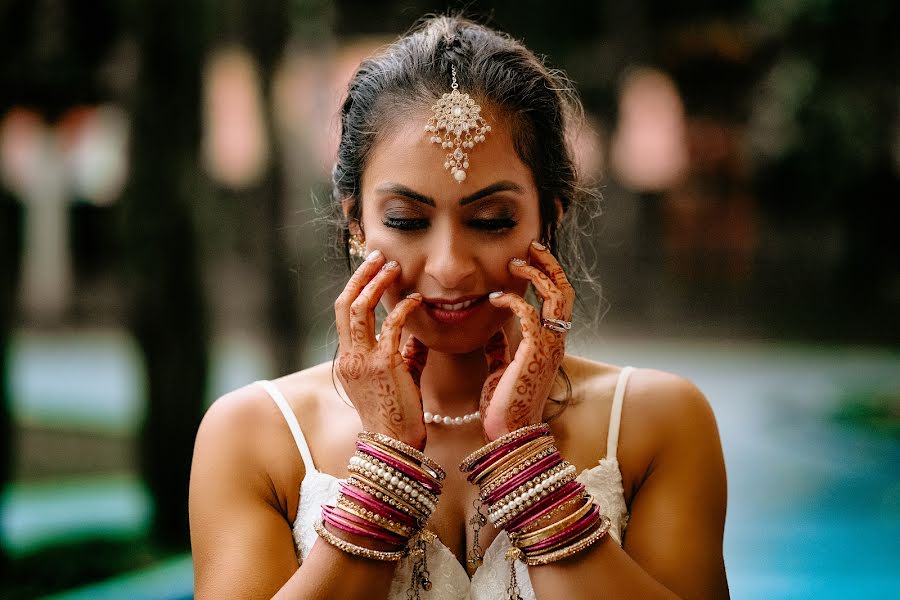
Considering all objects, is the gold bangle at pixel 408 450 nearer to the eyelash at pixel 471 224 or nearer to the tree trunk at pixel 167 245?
the eyelash at pixel 471 224

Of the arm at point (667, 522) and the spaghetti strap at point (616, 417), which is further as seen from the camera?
the spaghetti strap at point (616, 417)

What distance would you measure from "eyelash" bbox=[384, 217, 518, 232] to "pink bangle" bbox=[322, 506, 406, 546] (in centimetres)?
66

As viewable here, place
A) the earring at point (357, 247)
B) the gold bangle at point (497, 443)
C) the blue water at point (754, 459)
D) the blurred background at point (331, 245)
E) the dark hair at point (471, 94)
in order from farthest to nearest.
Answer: the blurred background at point (331, 245)
the blue water at point (754, 459)
the earring at point (357, 247)
the dark hair at point (471, 94)
the gold bangle at point (497, 443)

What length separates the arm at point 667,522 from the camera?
90.0 inches

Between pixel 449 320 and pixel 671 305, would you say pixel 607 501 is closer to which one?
pixel 449 320

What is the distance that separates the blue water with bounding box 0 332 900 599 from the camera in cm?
355

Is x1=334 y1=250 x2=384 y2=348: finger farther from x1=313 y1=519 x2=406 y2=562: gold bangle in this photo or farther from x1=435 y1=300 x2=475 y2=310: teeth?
x1=313 y1=519 x2=406 y2=562: gold bangle

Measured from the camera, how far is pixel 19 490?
794 centimetres

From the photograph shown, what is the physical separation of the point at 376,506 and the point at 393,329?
40 centimetres

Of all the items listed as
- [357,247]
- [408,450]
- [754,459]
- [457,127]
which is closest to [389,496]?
[408,450]

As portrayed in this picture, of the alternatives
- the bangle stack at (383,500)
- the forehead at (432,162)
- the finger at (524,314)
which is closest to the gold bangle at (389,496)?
the bangle stack at (383,500)

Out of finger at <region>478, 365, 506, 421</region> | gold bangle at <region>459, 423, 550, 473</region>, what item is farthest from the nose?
A: gold bangle at <region>459, 423, 550, 473</region>

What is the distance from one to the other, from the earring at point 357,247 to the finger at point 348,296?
0.19m

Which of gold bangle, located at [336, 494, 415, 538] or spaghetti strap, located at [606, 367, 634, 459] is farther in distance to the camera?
spaghetti strap, located at [606, 367, 634, 459]
